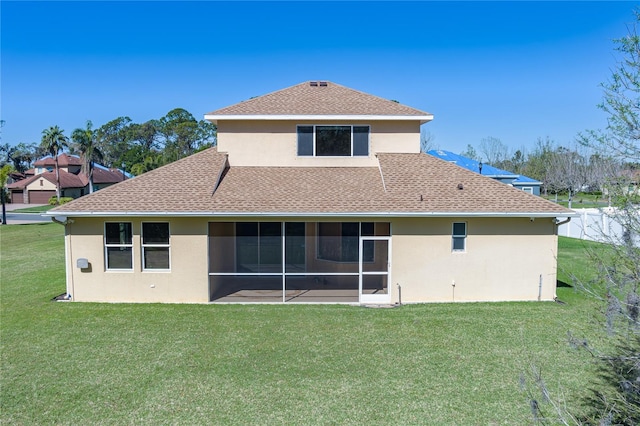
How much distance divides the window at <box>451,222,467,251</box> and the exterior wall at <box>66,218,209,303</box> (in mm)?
7384

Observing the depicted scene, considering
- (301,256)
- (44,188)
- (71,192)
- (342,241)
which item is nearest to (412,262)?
(342,241)

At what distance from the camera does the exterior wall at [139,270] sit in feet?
41.6

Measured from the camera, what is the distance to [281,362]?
852 cm

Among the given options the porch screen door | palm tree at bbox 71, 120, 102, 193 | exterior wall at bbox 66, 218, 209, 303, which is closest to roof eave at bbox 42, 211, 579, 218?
exterior wall at bbox 66, 218, 209, 303

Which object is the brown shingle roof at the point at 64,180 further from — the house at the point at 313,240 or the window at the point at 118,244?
the house at the point at 313,240

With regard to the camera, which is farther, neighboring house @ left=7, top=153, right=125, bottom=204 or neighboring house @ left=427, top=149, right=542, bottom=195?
neighboring house @ left=7, top=153, right=125, bottom=204

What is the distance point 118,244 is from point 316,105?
7963 mm

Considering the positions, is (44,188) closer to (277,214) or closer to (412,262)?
(277,214)

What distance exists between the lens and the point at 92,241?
41.9 ft

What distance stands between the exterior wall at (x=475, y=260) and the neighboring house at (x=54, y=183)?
5323 cm

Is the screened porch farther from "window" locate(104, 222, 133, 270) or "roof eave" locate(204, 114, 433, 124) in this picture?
"roof eave" locate(204, 114, 433, 124)

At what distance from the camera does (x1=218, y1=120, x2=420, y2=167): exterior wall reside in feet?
48.6

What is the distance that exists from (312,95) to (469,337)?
10.5 metres

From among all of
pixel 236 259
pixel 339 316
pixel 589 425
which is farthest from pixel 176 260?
pixel 589 425
